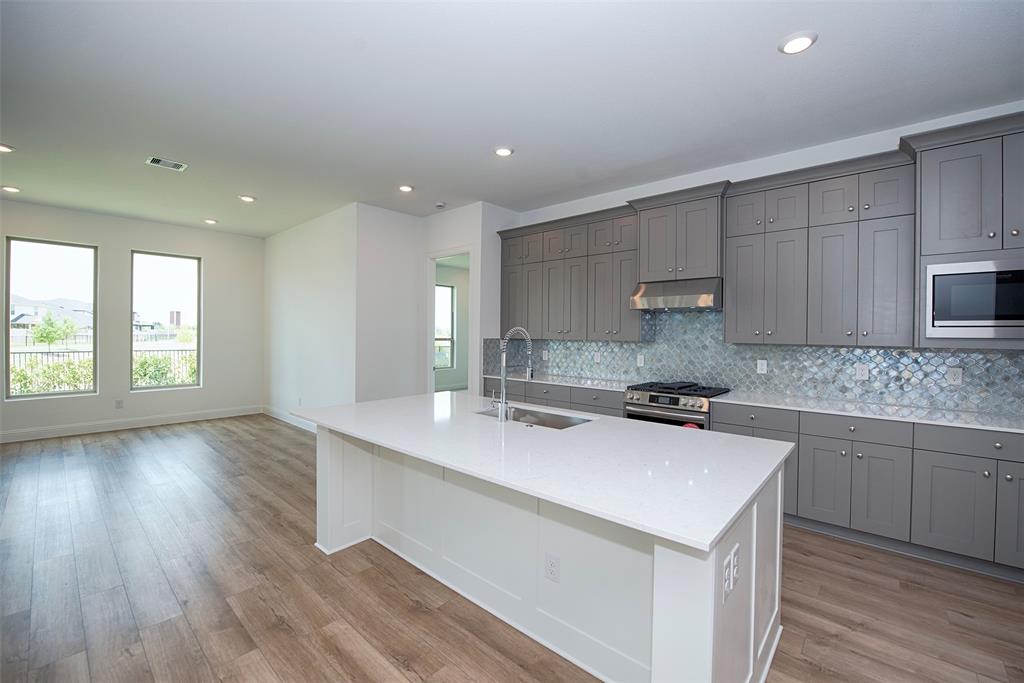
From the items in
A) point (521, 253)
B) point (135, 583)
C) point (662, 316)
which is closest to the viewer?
point (135, 583)

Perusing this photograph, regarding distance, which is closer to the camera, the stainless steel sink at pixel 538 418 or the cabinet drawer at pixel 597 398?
the stainless steel sink at pixel 538 418

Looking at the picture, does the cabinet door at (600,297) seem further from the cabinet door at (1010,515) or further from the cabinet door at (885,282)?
the cabinet door at (1010,515)

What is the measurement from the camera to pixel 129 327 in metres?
6.02

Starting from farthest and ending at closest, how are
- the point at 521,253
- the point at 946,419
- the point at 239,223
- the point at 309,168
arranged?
the point at 239,223 → the point at 521,253 → the point at 309,168 → the point at 946,419

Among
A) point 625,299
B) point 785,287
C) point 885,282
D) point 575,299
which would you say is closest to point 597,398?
point 625,299

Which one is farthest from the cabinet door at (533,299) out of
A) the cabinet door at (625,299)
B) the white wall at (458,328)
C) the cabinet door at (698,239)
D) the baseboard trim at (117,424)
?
the baseboard trim at (117,424)

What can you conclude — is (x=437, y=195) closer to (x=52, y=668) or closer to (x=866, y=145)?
(x=866, y=145)

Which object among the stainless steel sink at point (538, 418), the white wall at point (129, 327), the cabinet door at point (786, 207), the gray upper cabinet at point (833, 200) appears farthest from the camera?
the white wall at point (129, 327)

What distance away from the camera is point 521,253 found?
508cm

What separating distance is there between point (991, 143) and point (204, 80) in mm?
4490

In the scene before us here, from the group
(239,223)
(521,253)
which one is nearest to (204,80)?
(521,253)

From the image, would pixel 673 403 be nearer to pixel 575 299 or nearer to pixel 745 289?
pixel 745 289

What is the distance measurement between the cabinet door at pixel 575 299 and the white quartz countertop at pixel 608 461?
198cm

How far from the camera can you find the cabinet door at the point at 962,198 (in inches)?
101
